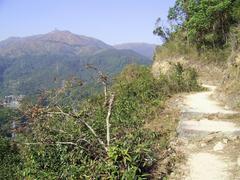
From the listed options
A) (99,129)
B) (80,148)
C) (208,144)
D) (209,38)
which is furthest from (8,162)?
(209,38)

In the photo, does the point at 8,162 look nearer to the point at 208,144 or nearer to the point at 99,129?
the point at 99,129

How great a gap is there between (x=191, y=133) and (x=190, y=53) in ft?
74.5

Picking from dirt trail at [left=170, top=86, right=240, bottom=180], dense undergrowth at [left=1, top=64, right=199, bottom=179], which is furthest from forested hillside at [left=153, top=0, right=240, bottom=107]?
dense undergrowth at [left=1, top=64, right=199, bottom=179]

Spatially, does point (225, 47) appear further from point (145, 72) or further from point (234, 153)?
point (234, 153)

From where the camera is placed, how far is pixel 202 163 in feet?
32.6

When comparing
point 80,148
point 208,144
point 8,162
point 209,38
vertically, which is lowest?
point 8,162

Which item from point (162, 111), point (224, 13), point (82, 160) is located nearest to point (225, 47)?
point (224, 13)

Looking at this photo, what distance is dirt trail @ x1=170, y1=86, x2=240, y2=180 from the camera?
30.5 feet

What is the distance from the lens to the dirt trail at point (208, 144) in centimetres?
930

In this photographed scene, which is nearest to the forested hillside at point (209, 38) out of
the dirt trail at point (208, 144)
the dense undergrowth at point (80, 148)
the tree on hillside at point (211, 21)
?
the tree on hillside at point (211, 21)

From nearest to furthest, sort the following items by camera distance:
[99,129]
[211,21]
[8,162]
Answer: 1. [99,129]
2. [8,162]
3. [211,21]

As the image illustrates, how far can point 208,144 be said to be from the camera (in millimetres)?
11453

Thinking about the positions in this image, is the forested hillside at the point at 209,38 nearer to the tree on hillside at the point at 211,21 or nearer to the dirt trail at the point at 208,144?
the tree on hillside at the point at 211,21

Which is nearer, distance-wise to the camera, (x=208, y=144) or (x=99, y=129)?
(x=208, y=144)
